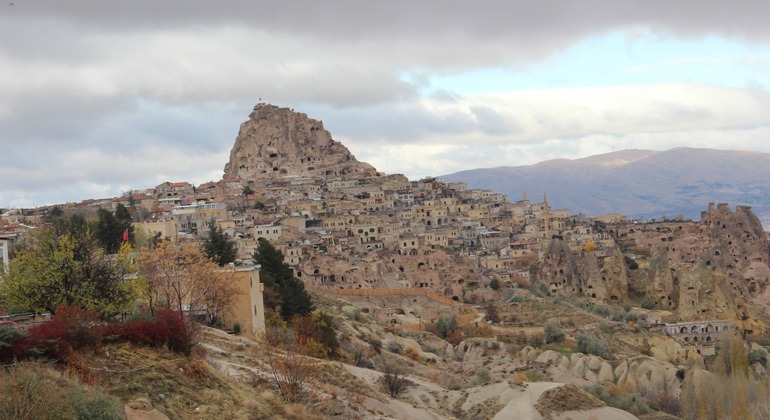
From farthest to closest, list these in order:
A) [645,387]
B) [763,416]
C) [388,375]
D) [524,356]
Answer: [524,356]
[645,387]
[763,416]
[388,375]

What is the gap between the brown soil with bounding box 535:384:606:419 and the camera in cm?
3046

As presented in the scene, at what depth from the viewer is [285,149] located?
149 metres

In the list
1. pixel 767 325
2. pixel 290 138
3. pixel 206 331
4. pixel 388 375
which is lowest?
pixel 767 325

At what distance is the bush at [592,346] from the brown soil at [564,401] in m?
20.1

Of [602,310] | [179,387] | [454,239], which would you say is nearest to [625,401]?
[179,387]

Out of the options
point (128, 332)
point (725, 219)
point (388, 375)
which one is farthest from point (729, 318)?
point (128, 332)

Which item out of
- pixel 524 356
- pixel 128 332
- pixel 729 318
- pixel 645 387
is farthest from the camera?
pixel 729 318

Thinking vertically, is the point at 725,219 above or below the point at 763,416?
above

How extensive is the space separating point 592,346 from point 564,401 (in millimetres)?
21582

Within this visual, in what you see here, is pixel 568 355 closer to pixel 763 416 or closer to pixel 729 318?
pixel 763 416

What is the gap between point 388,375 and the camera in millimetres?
32438

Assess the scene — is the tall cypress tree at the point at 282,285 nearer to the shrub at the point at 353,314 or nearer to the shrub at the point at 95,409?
the shrub at the point at 353,314

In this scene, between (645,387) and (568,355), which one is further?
(568,355)

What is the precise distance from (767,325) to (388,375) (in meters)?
46.7
